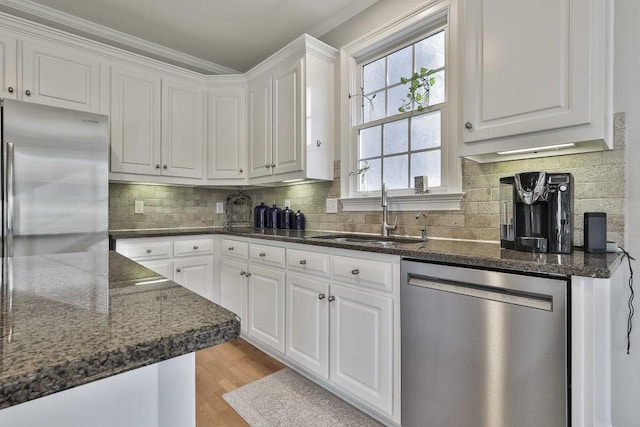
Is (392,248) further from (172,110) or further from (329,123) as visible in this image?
(172,110)

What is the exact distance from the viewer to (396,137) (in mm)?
2443

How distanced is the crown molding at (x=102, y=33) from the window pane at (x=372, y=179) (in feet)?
7.51

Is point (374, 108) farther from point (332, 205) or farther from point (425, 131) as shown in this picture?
point (332, 205)

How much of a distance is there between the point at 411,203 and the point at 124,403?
6.48 ft

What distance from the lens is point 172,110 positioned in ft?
10.2

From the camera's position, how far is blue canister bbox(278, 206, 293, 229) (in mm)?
3150

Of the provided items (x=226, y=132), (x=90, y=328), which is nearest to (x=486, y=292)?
(x=90, y=328)

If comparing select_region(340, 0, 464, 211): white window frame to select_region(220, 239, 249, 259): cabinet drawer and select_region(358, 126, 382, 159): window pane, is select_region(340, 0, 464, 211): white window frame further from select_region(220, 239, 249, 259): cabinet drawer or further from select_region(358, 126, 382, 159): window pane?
select_region(220, 239, 249, 259): cabinet drawer

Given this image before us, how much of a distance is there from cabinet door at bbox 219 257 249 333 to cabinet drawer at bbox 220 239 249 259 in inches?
2.1

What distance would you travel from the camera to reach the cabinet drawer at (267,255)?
2307 millimetres

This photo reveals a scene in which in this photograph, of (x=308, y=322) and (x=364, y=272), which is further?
(x=308, y=322)

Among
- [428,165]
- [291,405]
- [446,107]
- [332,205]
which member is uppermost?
[446,107]

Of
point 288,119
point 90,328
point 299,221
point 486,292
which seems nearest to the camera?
point 90,328

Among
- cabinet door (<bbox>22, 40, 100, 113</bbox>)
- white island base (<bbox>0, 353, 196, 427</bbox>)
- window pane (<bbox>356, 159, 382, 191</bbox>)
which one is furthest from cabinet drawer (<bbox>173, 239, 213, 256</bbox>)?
white island base (<bbox>0, 353, 196, 427</bbox>)
